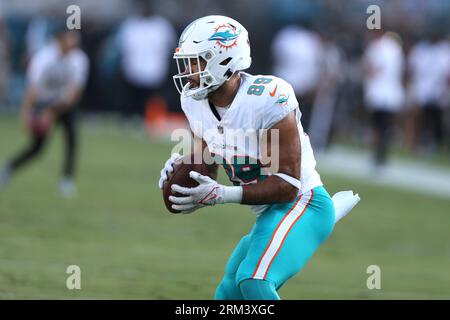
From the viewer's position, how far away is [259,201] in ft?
16.4

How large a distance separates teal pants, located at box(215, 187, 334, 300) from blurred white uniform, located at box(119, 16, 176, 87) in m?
12.5

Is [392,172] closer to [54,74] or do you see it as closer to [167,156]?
[167,156]

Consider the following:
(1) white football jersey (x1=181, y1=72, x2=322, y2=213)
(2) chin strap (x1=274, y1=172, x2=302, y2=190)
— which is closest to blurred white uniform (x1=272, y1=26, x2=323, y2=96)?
(1) white football jersey (x1=181, y1=72, x2=322, y2=213)

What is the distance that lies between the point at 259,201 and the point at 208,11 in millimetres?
17278

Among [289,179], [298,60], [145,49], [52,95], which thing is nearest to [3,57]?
[145,49]

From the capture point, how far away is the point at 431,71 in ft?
59.6

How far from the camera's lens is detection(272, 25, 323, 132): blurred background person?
1669 centimetres

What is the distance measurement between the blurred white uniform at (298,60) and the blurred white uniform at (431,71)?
86.2 inches

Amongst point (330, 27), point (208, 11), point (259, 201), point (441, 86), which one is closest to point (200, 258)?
point (259, 201)

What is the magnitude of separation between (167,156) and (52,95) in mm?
4638

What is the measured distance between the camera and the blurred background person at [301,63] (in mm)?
16688

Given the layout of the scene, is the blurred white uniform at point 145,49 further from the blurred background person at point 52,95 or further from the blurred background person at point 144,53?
the blurred background person at point 52,95

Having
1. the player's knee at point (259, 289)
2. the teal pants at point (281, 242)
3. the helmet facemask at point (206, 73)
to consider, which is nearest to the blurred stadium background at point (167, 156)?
the teal pants at point (281, 242)

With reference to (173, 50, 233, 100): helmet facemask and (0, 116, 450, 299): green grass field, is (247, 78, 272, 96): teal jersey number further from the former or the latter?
(0, 116, 450, 299): green grass field
